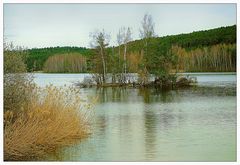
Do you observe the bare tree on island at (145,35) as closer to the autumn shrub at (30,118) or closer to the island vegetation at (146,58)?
the island vegetation at (146,58)

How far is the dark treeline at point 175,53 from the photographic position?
634 inches

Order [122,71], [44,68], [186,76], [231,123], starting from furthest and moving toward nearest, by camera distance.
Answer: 1. [122,71]
2. [186,76]
3. [44,68]
4. [231,123]

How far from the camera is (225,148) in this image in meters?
7.69

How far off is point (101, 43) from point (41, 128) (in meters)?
20.0

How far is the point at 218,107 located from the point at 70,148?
655 cm

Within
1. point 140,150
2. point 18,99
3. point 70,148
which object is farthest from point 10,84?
point 140,150

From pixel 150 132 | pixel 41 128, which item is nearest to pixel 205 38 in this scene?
pixel 150 132

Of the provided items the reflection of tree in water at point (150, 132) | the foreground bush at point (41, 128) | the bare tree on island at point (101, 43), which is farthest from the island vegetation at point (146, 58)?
the foreground bush at point (41, 128)

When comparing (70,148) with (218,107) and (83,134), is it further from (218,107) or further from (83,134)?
(218,107)

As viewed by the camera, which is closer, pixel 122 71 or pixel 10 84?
pixel 10 84

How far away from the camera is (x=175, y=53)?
23672 millimetres

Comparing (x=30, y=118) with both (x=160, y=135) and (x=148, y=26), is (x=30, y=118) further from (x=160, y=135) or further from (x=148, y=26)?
(x=148, y=26)

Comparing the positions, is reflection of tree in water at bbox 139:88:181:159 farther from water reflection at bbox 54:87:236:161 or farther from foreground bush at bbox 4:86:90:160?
foreground bush at bbox 4:86:90:160

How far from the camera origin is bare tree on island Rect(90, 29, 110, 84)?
26703 mm
